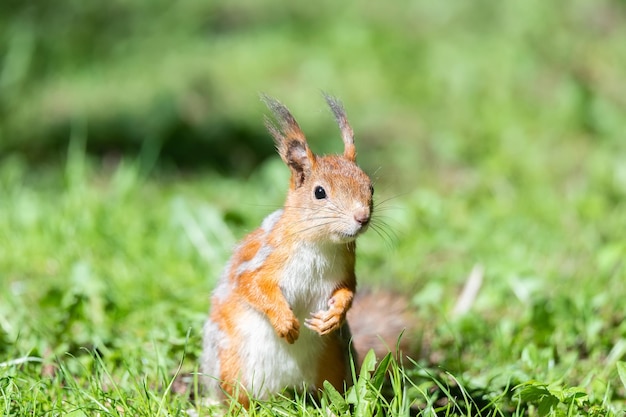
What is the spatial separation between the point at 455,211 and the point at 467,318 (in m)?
1.69

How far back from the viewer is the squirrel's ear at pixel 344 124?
2.98 m

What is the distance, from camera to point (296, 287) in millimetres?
2877

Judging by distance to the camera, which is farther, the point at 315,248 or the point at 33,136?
the point at 33,136

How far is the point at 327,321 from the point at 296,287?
0.16 meters

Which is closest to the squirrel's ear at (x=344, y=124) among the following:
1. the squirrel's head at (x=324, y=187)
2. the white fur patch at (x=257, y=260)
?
the squirrel's head at (x=324, y=187)

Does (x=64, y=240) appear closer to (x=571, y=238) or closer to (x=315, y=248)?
(x=315, y=248)

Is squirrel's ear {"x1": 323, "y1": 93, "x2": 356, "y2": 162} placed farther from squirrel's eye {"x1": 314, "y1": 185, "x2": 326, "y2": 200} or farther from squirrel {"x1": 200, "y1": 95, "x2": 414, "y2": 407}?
squirrel's eye {"x1": 314, "y1": 185, "x2": 326, "y2": 200}

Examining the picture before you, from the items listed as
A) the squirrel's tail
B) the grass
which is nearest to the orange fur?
the grass

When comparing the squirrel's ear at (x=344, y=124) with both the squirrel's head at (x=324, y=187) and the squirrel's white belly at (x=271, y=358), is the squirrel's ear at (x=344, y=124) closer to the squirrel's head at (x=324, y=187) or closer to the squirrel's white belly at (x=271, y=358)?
the squirrel's head at (x=324, y=187)

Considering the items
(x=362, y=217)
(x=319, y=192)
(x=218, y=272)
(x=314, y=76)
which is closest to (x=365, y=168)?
(x=314, y=76)

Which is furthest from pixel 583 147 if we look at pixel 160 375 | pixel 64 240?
pixel 160 375

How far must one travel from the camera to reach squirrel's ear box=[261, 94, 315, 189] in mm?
2916

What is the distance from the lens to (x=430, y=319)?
13.1ft

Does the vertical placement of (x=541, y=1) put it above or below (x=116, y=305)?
above
